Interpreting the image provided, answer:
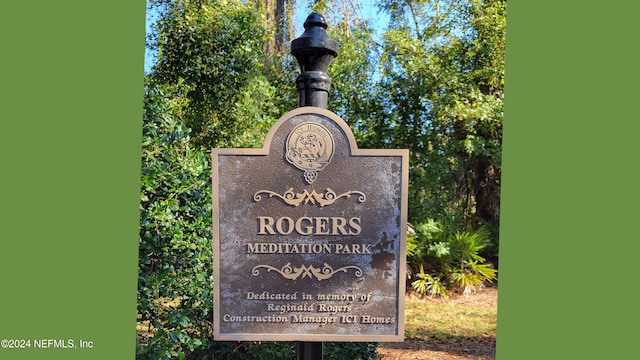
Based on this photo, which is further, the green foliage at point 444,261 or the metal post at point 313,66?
the green foliage at point 444,261

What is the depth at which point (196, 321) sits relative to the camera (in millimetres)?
3811

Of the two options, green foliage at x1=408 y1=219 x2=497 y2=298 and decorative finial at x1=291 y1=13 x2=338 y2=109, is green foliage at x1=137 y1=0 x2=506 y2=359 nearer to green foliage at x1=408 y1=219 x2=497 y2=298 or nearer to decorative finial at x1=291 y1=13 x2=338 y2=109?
green foliage at x1=408 y1=219 x2=497 y2=298

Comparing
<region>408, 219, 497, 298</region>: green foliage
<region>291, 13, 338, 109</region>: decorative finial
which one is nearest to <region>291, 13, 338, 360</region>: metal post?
<region>291, 13, 338, 109</region>: decorative finial

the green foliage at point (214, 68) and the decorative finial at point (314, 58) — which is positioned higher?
the green foliage at point (214, 68)

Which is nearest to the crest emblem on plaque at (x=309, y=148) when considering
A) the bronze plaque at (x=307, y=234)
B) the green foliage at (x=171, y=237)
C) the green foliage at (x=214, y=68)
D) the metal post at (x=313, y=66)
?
the bronze plaque at (x=307, y=234)

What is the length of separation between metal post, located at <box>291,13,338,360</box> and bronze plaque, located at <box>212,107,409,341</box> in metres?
0.16

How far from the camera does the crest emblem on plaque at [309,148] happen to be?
99.8 inches

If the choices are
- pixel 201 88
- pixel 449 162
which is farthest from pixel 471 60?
pixel 201 88

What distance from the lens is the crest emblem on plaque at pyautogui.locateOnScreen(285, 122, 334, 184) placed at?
2535mm

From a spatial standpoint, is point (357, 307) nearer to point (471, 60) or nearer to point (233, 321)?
point (233, 321)

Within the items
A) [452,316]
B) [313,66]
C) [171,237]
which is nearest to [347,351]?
[171,237]

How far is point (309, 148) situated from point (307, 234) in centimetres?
50

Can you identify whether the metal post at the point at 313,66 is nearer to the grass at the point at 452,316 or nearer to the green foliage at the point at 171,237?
the green foliage at the point at 171,237

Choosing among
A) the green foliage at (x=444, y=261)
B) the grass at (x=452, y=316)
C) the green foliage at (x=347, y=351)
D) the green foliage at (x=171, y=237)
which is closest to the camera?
the green foliage at (x=171, y=237)
